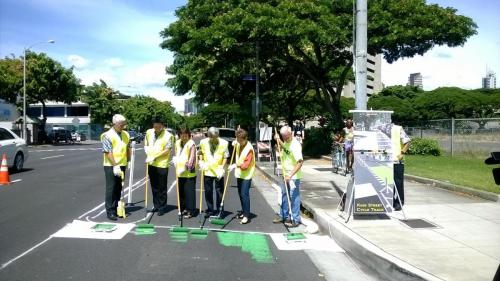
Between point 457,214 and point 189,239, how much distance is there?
481 centimetres

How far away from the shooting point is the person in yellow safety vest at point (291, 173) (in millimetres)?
9234

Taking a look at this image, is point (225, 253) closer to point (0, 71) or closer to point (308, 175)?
point (308, 175)

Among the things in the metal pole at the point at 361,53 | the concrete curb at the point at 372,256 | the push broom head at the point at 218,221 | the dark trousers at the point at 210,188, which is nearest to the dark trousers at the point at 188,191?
the dark trousers at the point at 210,188

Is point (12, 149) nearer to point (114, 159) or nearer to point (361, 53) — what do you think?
point (114, 159)

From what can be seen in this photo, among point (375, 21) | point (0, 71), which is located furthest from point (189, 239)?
point (0, 71)

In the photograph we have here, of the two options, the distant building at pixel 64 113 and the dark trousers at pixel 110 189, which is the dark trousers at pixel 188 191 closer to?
the dark trousers at pixel 110 189

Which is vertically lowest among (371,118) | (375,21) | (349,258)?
(349,258)

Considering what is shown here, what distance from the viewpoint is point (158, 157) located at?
10070 millimetres

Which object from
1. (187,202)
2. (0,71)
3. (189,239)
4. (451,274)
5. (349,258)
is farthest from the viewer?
(0,71)

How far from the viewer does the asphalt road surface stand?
6281 mm

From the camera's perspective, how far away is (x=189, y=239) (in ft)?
26.7

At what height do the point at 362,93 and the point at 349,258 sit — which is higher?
the point at 362,93

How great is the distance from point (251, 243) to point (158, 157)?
2.93m

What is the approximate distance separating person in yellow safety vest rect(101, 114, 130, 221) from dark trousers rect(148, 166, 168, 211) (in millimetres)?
576
